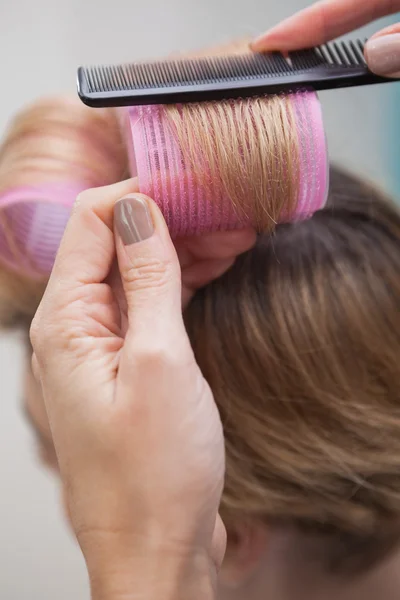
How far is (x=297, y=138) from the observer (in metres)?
0.62

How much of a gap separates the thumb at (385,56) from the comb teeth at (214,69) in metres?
0.02

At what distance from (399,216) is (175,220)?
1.18 ft

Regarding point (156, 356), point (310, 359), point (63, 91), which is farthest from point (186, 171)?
point (63, 91)

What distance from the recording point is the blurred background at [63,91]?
1.21 meters

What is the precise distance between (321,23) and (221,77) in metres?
0.21

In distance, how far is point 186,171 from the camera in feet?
1.99

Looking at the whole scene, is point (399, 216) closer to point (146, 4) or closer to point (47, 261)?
point (47, 261)

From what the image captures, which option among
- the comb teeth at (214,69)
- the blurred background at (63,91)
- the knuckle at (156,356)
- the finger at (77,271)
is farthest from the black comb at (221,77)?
the blurred background at (63,91)

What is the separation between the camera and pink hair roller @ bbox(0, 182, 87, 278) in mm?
728

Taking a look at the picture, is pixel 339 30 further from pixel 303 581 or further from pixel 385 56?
pixel 303 581

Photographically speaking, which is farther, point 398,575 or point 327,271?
point 398,575

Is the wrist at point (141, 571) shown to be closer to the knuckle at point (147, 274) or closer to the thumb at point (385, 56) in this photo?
the knuckle at point (147, 274)

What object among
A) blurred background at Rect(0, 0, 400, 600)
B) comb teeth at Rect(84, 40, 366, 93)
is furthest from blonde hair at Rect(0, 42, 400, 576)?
blurred background at Rect(0, 0, 400, 600)

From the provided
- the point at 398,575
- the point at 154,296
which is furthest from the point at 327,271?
the point at 398,575
